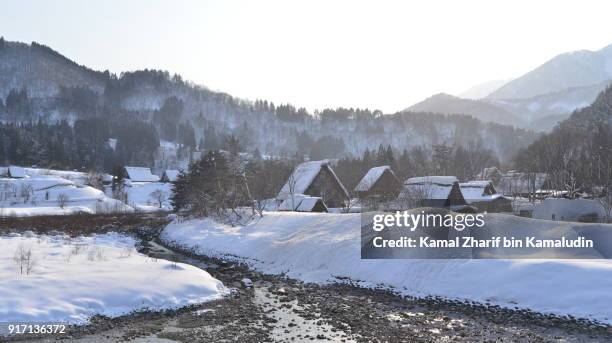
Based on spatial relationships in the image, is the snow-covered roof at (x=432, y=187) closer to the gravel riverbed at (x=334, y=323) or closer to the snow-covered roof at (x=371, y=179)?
the snow-covered roof at (x=371, y=179)

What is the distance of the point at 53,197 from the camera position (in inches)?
2874

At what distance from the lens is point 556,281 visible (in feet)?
53.4

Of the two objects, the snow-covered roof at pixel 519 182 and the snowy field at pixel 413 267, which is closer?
the snowy field at pixel 413 267

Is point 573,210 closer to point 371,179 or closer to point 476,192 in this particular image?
point 476,192

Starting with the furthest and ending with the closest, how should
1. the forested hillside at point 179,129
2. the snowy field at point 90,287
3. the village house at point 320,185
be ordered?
the forested hillside at point 179,129 → the village house at point 320,185 → the snowy field at point 90,287

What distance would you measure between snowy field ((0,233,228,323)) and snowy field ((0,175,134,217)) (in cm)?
4458

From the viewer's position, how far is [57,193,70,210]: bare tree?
6449cm

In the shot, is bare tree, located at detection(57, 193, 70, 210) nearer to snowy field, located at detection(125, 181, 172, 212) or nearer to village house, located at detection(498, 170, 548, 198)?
snowy field, located at detection(125, 181, 172, 212)

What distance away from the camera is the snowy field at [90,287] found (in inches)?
537

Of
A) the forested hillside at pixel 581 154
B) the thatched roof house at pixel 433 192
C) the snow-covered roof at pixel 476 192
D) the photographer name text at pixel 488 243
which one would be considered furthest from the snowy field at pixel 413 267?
the forested hillside at pixel 581 154

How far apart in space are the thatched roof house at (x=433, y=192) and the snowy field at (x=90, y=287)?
81.8 feet

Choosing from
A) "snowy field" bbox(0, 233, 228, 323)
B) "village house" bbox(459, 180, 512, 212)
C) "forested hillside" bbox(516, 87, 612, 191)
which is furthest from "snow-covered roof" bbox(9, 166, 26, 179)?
"forested hillside" bbox(516, 87, 612, 191)

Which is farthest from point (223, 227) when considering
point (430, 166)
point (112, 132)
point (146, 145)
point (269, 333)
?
point (112, 132)

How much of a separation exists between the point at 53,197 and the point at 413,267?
227 feet
